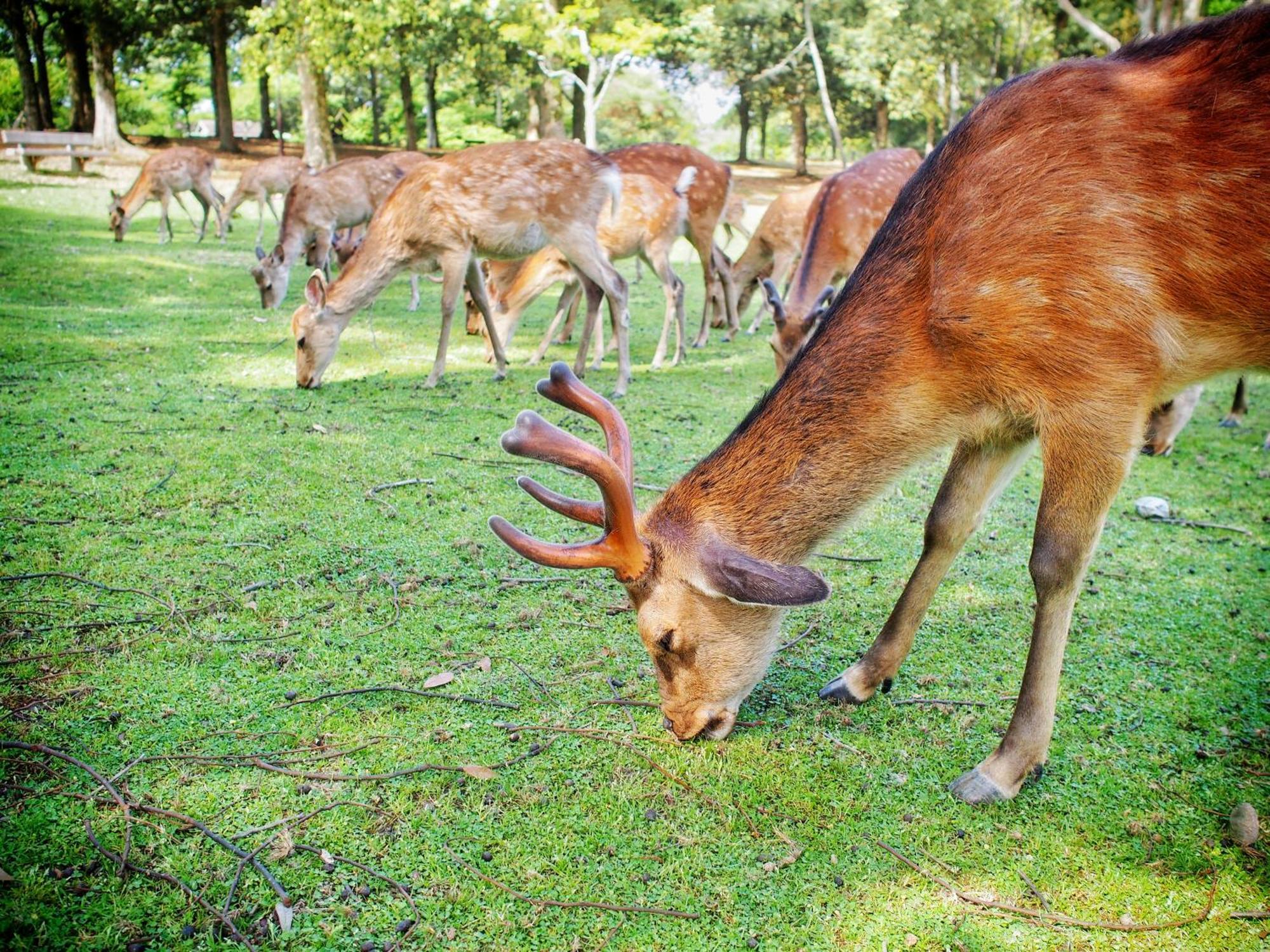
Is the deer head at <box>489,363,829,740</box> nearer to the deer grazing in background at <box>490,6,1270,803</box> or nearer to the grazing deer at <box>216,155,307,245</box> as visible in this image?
the deer grazing in background at <box>490,6,1270,803</box>

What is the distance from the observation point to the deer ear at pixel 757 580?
235cm

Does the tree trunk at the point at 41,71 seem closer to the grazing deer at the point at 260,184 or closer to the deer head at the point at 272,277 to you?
the grazing deer at the point at 260,184

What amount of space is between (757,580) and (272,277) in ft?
29.7

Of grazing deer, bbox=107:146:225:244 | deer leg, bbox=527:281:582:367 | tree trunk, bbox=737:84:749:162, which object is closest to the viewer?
deer leg, bbox=527:281:582:367

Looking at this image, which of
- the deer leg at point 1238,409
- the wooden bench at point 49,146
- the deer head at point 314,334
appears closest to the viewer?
the deer head at point 314,334

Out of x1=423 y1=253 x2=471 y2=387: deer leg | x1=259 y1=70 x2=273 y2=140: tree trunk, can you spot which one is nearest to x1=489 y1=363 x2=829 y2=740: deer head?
x1=423 y1=253 x2=471 y2=387: deer leg

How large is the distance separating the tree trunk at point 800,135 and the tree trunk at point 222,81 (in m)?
20.2

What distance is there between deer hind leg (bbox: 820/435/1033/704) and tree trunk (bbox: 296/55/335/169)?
71.0 feet

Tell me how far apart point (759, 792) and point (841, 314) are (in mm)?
1418

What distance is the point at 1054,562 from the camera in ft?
8.48

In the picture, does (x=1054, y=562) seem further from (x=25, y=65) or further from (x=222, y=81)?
(x=25, y=65)

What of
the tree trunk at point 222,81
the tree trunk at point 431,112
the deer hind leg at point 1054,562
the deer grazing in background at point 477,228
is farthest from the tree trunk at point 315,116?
the deer hind leg at point 1054,562

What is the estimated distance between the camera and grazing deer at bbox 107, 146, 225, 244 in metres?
15.0

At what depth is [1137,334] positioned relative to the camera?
2412 millimetres
